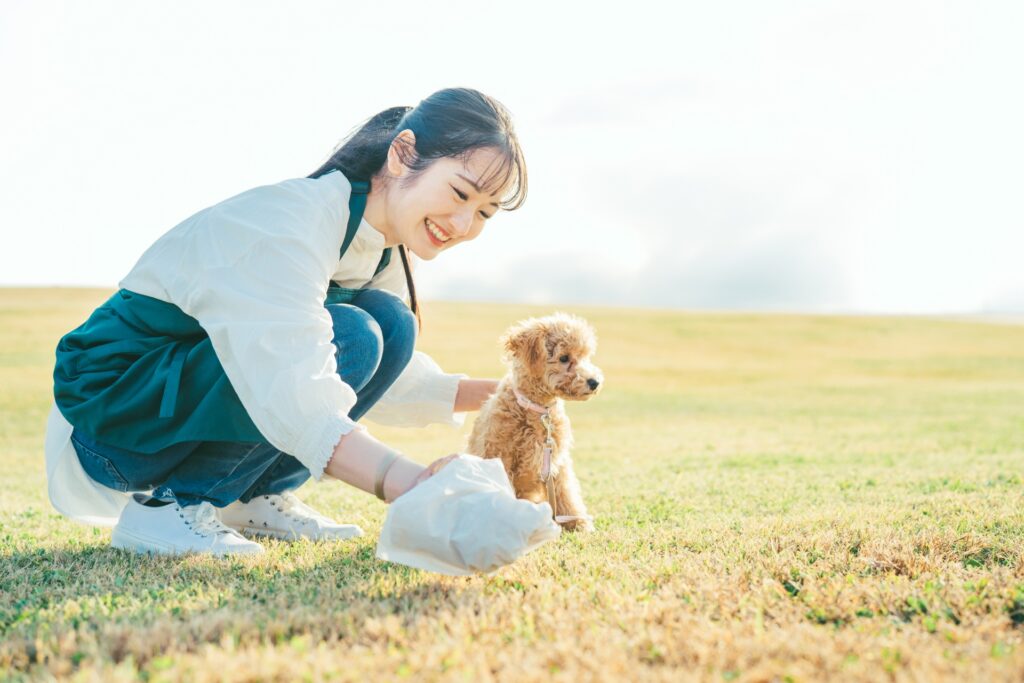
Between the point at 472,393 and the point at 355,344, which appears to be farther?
the point at 472,393

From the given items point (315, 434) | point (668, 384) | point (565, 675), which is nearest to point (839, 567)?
point (565, 675)

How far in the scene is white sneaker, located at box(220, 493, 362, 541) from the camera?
3891 mm

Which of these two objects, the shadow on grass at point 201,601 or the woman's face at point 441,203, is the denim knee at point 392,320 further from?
the shadow on grass at point 201,601

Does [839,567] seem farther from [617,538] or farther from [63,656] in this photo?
[63,656]

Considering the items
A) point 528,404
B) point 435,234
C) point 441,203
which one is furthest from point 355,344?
point 528,404

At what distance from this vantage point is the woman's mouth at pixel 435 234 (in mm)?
3303

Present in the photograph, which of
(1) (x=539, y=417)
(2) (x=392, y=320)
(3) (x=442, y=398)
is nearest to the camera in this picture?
(2) (x=392, y=320)

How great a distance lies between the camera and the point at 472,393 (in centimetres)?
440

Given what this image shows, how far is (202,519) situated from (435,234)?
154 cm

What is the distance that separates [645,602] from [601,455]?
7375 millimetres

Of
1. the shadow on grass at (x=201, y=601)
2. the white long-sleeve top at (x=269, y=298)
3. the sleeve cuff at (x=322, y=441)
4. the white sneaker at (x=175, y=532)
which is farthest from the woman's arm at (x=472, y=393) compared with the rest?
the sleeve cuff at (x=322, y=441)

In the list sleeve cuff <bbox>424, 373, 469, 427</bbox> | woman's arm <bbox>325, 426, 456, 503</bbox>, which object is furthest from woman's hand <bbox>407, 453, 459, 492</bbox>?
sleeve cuff <bbox>424, 373, 469, 427</bbox>

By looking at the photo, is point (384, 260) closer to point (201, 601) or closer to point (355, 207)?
point (355, 207)

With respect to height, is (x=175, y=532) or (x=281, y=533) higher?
(x=175, y=532)
